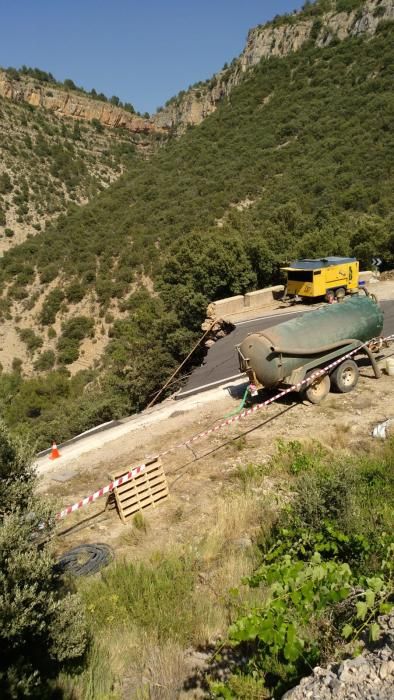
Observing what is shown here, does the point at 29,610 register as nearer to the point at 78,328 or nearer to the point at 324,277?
the point at 324,277

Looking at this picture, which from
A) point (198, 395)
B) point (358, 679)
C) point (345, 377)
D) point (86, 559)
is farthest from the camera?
point (198, 395)

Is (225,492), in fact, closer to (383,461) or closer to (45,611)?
(383,461)

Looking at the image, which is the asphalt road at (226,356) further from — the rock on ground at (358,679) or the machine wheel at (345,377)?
the rock on ground at (358,679)

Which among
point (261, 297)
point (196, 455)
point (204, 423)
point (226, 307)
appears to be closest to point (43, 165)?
point (261, 297)

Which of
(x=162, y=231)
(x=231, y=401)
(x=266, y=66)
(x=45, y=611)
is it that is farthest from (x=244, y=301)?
(x=266, y=66)

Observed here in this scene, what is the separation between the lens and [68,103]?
325ft

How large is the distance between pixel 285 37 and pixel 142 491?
88254 millimetres

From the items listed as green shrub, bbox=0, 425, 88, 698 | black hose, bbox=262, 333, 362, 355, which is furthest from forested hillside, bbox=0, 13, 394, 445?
green shrub, bbox=0, 425, 88, 698

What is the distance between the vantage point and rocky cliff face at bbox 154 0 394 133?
64.0 metres

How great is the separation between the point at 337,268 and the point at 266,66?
70051 mm

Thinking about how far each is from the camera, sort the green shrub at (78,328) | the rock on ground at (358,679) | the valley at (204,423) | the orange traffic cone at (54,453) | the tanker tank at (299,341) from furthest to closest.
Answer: the green shrub at (78,328), the orange traffic cone at (54,453), the tanker tank at (299,341), the valley at (204,423), the rock on ground at (358,679)

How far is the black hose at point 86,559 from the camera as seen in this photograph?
6.07m

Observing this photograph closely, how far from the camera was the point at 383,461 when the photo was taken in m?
7.79

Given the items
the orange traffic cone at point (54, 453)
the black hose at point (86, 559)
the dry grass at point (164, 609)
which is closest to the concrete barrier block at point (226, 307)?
the orange traffic cone at point (54, 453)
